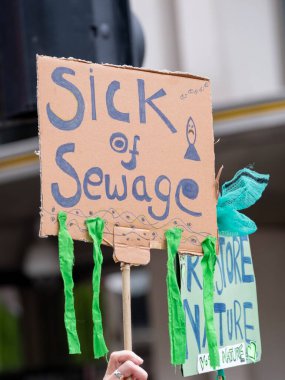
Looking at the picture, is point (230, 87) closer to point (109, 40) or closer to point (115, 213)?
point (109, 40)

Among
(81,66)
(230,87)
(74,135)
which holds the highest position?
(230,87)

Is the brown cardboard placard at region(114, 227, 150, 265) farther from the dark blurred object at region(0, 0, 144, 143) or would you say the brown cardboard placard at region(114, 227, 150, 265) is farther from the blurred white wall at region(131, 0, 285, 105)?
the blurred white wall at region(131, 0, 285, 105)

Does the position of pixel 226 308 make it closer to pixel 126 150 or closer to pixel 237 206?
pixel 237 206

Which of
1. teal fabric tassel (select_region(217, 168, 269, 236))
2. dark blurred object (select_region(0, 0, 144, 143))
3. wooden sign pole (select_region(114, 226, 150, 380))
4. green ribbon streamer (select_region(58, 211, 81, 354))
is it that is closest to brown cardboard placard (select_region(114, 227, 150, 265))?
wooden sign pole (select_region(114, 226, 150, 380))

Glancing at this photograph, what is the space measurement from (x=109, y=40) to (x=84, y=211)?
31.6 inches

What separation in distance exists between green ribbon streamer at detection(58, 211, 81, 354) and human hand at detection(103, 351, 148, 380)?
106 millimetres

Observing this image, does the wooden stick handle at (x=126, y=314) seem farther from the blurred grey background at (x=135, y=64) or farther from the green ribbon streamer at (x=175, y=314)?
the blurred grey background at (x=135, y=64)

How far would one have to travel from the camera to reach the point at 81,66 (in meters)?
3.14

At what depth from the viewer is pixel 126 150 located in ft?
10.4

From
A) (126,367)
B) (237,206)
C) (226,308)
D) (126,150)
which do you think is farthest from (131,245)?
(226,308)

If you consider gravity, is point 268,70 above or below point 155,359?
above

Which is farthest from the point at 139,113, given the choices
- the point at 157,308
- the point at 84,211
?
the point at 157,308

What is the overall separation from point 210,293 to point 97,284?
0.43 meters

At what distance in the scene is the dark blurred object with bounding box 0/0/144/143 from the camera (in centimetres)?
351
